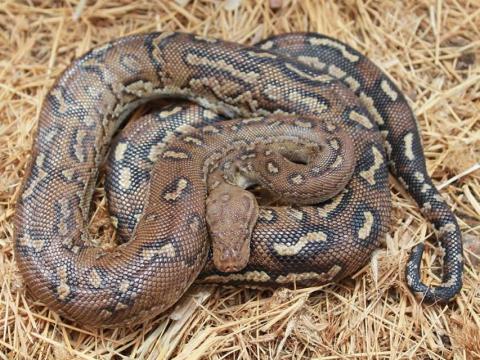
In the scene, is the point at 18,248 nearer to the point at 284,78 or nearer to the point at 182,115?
the point at 182,115

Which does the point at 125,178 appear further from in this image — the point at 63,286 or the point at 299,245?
the point at 299,245

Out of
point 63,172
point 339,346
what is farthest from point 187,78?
point 339,346

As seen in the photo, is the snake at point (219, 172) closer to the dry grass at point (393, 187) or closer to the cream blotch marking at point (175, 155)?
the cream blotch marking at point (175, 155)

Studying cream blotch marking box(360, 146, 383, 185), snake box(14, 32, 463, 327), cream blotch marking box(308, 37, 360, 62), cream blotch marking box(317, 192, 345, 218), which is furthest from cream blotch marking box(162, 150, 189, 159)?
cream blotch marking box(308, 37, 360, 62)

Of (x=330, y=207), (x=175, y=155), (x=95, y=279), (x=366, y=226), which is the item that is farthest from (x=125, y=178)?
(x=366, y=226)

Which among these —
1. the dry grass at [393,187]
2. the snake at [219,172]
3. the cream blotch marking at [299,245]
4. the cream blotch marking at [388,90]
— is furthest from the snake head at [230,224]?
the cream blotch marking at [388,90]
